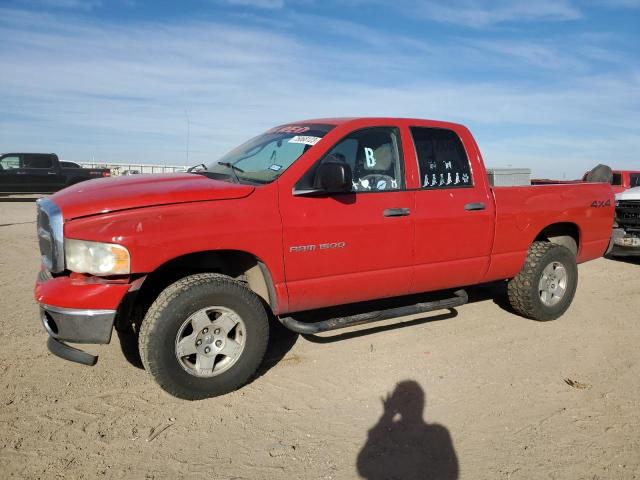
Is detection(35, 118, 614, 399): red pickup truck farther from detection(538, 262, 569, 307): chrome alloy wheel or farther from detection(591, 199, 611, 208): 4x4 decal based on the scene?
detection(591, 199, 611, 208): 4x4 decal

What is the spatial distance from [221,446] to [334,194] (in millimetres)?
1919

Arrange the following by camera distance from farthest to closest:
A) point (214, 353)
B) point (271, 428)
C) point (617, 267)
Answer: point (617, 267)
point (214, 353)
point (271, 428)

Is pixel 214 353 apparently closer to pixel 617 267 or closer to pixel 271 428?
pixel 271 428

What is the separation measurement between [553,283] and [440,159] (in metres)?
1.96

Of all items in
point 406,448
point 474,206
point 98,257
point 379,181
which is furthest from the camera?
point 474,206

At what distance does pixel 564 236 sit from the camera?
221 inches

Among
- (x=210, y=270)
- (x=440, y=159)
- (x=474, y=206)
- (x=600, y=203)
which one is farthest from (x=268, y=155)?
(x=600, y=203)

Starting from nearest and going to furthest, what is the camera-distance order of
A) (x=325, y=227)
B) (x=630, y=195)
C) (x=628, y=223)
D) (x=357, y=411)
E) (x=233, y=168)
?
(x=357, y=411) < (x=325, y=227) < (x=233, y=168) < (x=628, y=223) < (x=630, y=195)

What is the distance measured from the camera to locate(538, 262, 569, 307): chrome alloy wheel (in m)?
5.25

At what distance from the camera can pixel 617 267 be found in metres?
8.47

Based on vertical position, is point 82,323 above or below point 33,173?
below

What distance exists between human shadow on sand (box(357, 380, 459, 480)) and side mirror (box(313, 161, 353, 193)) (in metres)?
1.56

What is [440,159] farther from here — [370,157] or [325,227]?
[325,227]

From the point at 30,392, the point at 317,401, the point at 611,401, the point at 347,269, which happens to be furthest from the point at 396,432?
the point at 30,392
